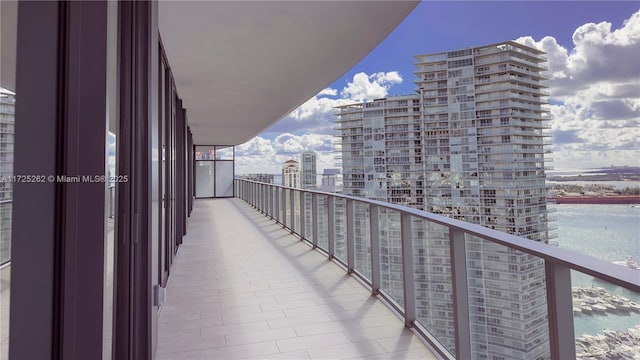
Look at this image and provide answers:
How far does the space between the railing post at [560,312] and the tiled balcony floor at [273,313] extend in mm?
1140

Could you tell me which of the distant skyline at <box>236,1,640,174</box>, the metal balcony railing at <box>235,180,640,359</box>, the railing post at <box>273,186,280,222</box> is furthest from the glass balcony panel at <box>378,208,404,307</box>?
the railing post at <box>273,186,280,222</box>

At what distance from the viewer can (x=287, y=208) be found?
764 cm

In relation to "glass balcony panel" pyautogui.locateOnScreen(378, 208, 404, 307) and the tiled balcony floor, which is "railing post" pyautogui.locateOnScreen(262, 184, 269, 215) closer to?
the tiled balcony floor

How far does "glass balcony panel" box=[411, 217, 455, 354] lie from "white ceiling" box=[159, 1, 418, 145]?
7.10ft

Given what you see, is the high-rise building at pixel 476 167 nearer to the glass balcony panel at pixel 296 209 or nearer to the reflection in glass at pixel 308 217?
the reflection in glass at pixel 308 217

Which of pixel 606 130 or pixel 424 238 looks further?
pixel 606 130

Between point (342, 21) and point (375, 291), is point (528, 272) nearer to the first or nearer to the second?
point (375, 291)

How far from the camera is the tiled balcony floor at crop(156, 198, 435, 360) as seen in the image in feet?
8.11

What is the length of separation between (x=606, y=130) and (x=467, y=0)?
10.3 m

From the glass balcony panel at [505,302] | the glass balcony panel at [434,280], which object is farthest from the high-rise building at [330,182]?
the glass balcony panel at [505,302]

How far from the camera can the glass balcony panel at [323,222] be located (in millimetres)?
5191

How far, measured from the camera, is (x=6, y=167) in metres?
0.75

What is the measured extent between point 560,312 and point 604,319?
220mm

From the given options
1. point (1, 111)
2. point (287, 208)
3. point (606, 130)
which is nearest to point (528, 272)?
Answer: point (1, 111)
